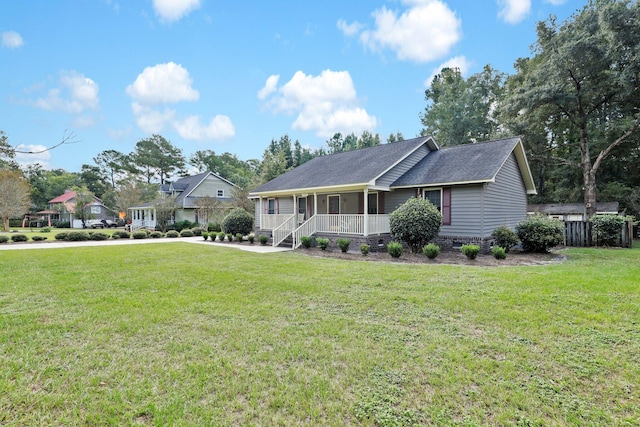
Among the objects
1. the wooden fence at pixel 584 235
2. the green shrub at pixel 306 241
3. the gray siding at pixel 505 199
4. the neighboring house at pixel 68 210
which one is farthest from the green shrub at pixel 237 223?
the neighboring house at pixel 68 210

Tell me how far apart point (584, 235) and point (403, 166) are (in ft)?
28.6

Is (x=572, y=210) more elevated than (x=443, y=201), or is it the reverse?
(x=443, y=201)

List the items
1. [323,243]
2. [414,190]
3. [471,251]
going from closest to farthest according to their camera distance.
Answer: [471,251], [323,243], [414,190]

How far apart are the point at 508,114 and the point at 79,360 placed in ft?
88.6

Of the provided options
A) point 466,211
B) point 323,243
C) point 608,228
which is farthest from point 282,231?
point 608,228

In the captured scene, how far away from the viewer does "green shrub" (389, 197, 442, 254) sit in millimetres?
10516

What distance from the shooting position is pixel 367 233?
475 inches

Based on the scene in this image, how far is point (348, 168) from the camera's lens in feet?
50.1

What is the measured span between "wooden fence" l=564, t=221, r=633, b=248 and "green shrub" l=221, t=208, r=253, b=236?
16314mm

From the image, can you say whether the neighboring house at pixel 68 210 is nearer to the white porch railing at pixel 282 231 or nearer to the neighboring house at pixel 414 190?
the neighboring house at pixel 414 190

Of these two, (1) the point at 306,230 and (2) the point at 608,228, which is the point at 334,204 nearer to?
(1) the point at 306,230

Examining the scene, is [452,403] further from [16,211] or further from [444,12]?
[16,211]

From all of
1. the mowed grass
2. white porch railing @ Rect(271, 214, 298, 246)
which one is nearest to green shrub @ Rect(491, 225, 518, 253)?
the mowed grass

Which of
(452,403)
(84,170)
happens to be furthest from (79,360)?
(84,170)
